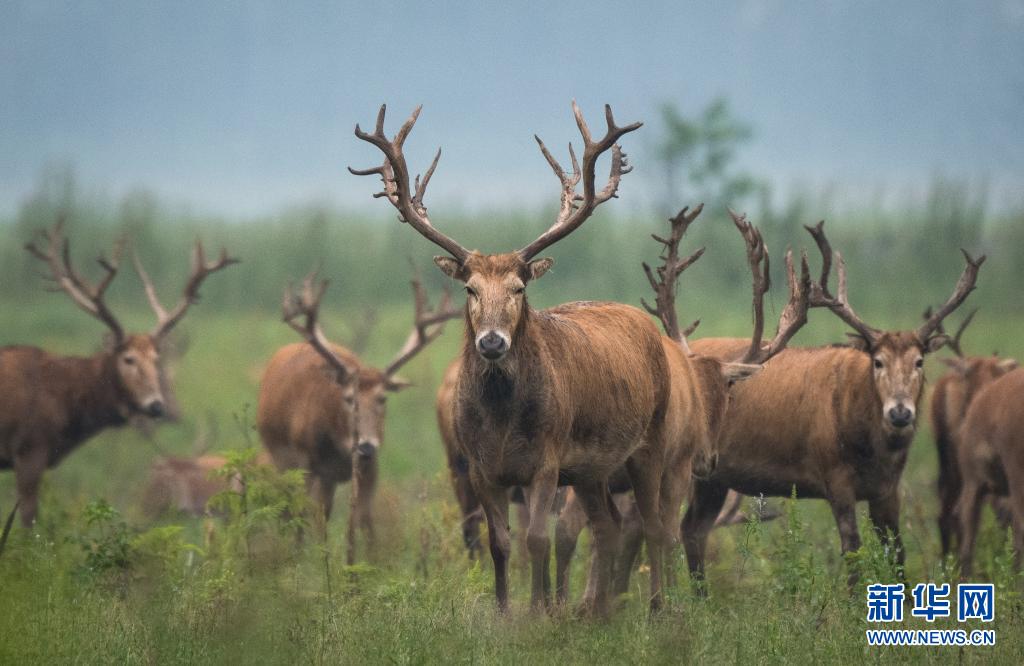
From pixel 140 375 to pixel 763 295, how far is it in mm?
7476

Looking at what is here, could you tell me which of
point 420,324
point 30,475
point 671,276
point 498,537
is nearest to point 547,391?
point 498,537

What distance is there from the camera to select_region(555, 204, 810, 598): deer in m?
10.5


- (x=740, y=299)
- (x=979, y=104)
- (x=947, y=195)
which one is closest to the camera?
(x=740, y=299)

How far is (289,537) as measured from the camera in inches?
413

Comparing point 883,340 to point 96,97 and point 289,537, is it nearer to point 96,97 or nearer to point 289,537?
point 289,537

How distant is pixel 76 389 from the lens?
15.9m

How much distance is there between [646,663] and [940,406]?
7.77 m

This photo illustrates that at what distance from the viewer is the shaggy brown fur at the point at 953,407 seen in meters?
14.1

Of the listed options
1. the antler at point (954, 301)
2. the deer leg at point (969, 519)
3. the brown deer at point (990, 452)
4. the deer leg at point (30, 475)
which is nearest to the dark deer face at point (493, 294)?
the antler at point (954, 301)

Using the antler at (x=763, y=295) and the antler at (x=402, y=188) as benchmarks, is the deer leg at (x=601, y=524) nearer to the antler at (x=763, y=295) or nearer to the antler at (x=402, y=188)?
the antler at (x=402, y=188)

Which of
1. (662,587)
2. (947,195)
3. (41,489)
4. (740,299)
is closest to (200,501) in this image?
(41,489)

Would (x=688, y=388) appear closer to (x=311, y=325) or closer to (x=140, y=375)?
(x=311, y=325)

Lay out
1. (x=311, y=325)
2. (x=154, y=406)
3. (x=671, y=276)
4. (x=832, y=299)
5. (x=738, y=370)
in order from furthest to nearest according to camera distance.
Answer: (x=154, y=406)
(x=311, y=325)
(x=832, y=299)
(x=671, y=276)
(x=738, y=370)

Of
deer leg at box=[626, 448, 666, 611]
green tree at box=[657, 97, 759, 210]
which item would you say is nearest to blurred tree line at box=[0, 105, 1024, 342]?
green tree at box=[657, 97, 759, 210]
